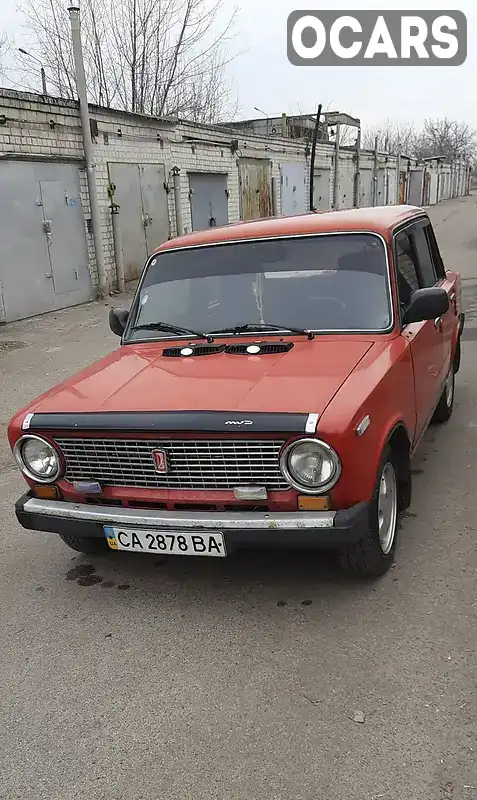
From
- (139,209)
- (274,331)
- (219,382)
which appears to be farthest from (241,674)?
(139,209)

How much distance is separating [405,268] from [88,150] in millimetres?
10257

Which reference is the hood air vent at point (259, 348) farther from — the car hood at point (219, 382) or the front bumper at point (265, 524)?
the front bumper at point (265, 524)

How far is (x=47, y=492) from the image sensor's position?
3.42m

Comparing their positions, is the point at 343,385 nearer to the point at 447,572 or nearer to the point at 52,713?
the point at 447,572

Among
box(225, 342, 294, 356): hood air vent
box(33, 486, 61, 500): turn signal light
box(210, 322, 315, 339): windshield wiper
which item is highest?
box(210, 322, 315, 339): windshield wiper

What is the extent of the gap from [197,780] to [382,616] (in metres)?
1.18

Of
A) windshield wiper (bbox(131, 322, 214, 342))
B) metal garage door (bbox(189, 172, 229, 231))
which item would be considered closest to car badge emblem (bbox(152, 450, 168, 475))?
windshield wiper (bbox(131, 322, 214, 342))

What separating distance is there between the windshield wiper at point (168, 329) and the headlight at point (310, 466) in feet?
4.04

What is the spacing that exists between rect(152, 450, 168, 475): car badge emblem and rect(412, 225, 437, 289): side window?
243cm

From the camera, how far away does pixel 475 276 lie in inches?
573

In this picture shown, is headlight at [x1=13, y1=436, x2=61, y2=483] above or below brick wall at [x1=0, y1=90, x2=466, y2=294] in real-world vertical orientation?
below

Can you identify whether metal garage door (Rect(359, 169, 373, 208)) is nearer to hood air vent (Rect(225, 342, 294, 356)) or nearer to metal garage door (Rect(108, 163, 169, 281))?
metal garage door (Rect(108, 163, 169, 281))

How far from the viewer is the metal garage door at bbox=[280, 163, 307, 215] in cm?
2494

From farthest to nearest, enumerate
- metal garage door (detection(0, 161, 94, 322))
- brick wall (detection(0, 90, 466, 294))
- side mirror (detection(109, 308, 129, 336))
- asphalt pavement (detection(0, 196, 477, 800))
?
brick wall (detection(0, 90, 466, 294)) → metal garage door (detection(0, 161, 94, 322)) → side mirror (detection(109, 308, 129, 336)) → asphalt pavement (detection(0, 196, 477, 800))
